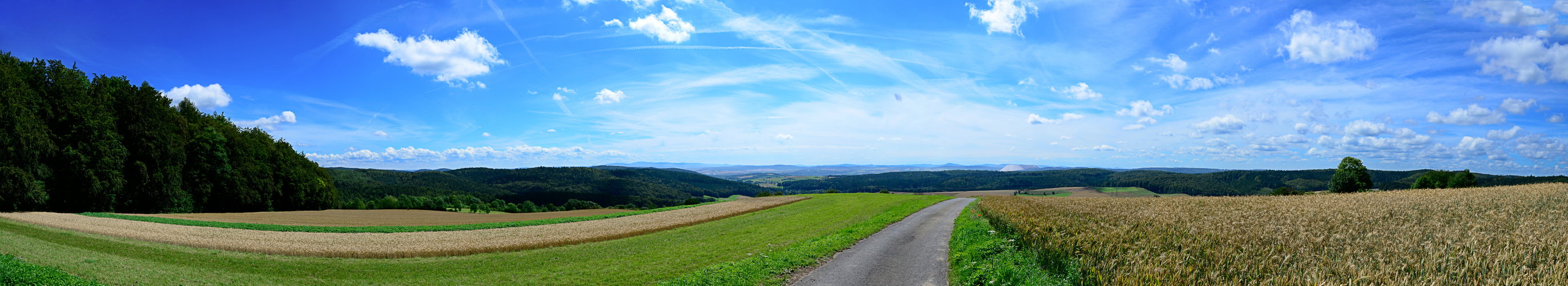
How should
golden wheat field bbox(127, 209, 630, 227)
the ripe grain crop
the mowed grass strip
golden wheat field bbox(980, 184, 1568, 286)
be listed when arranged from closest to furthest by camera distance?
golden wheat field bbox(980, 184, 1568, 286) < the mowed grass strip < the ripe grain crop < golden wheat field bbox(127, 209, 630, 227)

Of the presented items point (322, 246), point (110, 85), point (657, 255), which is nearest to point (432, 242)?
point (322, 246)

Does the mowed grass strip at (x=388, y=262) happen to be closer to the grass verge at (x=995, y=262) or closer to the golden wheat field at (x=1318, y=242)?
the grass verge at (x=995, y=262)

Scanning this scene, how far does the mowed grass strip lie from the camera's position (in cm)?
1612

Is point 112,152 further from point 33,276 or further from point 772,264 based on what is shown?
point 772,264

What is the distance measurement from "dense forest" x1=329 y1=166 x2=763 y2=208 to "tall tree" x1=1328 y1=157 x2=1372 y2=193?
90.0 metres

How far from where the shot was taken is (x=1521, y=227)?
1167 centimetres

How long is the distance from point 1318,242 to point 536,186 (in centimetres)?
14261

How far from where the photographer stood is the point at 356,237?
1187 inches

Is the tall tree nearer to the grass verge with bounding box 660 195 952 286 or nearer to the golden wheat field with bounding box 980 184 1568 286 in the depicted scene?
the golden wheat field with bounding box 980 184 1568 286

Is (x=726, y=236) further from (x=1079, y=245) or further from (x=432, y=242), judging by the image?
(x=1079, y=245)

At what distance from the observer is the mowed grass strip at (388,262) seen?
16.1 m

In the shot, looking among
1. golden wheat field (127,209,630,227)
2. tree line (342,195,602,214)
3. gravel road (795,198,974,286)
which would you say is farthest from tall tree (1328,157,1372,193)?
tree line (342,195,602,214)

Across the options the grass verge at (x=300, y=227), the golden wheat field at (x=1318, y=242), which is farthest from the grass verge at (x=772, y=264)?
the grass verge at (x=300, y=227)

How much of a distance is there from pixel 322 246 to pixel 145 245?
575cm
